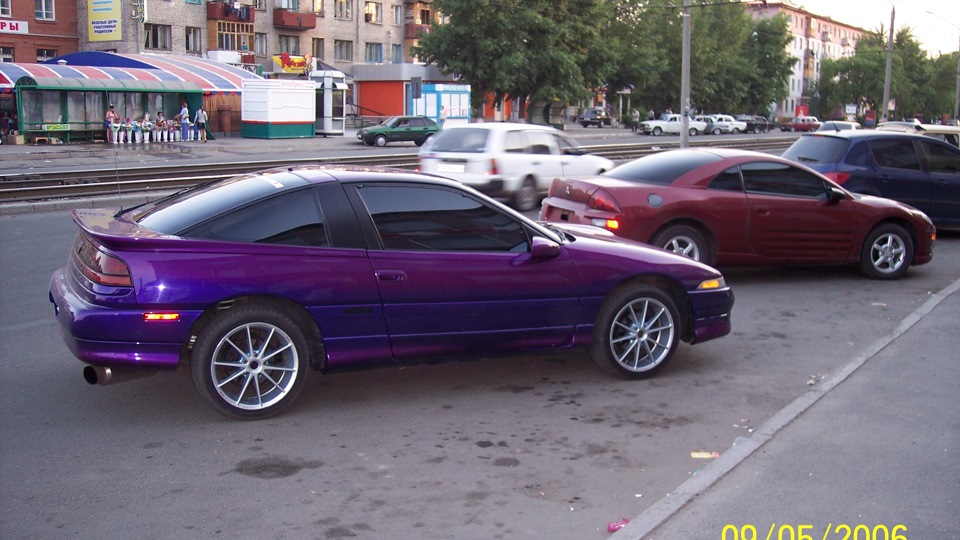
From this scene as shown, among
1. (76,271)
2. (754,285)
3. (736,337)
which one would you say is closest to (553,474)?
(76,271)

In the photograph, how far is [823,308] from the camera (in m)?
9.62

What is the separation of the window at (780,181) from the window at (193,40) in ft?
161

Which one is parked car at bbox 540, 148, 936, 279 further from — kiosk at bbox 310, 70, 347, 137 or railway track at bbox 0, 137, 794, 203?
kiosk at bbox 310, 70, 347, 137

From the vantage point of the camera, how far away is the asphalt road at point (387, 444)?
4.40 metres

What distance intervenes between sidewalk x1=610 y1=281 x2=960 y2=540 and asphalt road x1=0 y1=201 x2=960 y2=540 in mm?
227

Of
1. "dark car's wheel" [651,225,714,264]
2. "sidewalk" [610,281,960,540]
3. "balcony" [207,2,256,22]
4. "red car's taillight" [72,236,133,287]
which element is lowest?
"sidewalk" [610,281,960,540]

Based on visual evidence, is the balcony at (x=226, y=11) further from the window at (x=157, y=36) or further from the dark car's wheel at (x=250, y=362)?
the dark car's wheel at (x=250, y=362)

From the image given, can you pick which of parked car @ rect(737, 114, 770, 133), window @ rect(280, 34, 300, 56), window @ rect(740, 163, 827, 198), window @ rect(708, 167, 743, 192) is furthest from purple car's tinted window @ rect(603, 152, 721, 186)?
parked car @ rect(737, 114, 770, 133)

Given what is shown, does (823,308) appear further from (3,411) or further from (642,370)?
(3,411)

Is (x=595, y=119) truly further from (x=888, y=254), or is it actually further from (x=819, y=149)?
(x=888, y=254)

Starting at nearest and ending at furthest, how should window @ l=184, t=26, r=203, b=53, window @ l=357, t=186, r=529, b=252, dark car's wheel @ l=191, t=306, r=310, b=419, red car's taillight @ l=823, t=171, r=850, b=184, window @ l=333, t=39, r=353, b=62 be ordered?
1. dark car's wheel @ l=191, t=306, r=310, b=419
2. window @ l=357, t=186, r=529, b=252
3. red car's taillight @ l=823, t=171, r=850, b=184
4. window @ l=184, t=26, r=203, b=53
5. window @ l=333, t=39, r=353, b=62

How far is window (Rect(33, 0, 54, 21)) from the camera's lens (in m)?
48.7

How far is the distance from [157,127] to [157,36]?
1442 cm

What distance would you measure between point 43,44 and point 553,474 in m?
50.6
